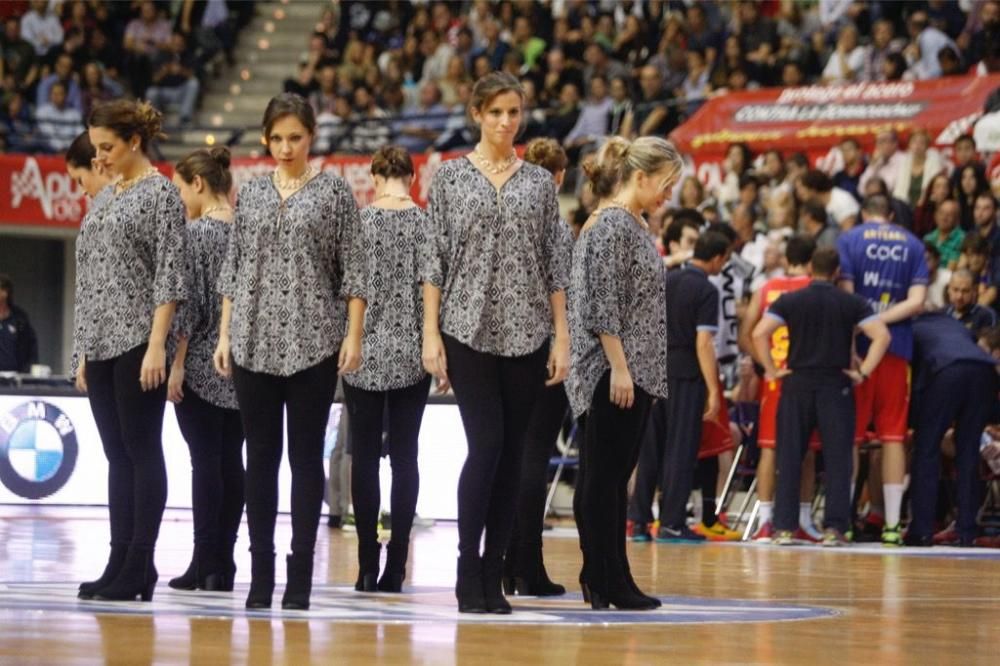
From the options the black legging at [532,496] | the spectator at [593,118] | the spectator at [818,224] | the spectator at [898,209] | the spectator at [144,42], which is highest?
the spectator at [144,42]

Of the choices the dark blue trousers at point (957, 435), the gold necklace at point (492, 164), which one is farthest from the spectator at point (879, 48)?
the gold necklace at point (492, 164)

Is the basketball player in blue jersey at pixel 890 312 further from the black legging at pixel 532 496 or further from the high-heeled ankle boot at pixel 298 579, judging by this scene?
the high-heeled ankle boot at pixel 298 579

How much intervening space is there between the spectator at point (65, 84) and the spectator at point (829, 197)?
37.7ft

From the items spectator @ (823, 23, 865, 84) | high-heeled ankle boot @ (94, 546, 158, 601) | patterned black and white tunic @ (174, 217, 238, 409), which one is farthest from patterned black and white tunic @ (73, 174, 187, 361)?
spectator @ (823, 23, 865, 84)

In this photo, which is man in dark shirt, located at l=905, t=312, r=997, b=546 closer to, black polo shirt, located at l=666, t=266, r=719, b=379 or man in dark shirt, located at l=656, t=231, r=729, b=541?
man in dark shirt, located at l=656, t=231, r=729, b=541

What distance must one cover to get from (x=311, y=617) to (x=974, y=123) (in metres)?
10.8

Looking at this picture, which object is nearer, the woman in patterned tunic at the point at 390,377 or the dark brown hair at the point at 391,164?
the woman in patterned tunic at the point at 390,377

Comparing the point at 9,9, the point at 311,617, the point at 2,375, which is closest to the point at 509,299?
the point at 311,617

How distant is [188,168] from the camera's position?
815 centimetres

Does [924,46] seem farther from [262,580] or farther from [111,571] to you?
[262,580]

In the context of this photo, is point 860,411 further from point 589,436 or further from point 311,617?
point 311,617

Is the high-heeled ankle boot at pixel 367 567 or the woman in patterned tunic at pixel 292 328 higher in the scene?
the woman in patterned tunic at pixel 292 328

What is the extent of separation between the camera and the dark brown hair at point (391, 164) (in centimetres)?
838

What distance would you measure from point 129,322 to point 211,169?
120 cm
